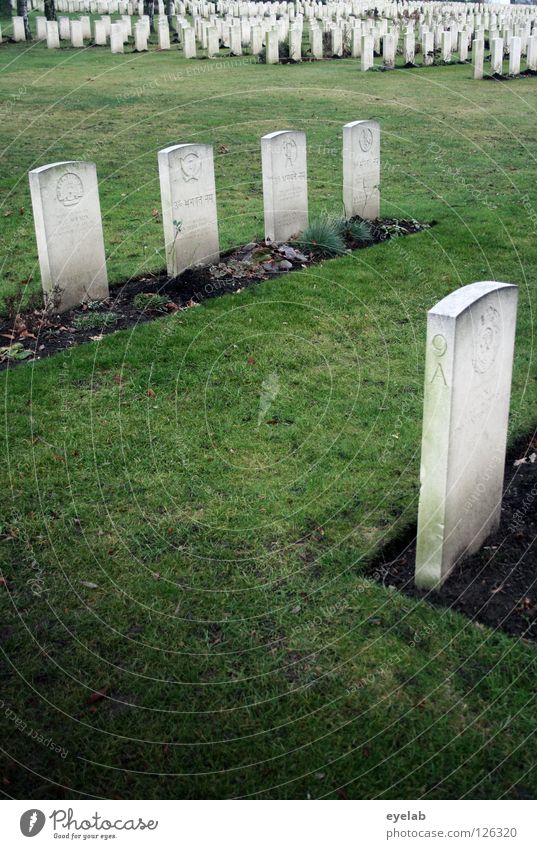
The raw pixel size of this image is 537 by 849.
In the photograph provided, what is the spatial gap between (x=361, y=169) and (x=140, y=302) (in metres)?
4.27

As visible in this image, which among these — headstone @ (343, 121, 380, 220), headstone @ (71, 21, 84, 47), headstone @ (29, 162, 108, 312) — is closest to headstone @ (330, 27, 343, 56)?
headstone @ (71, 21, 84, 47)

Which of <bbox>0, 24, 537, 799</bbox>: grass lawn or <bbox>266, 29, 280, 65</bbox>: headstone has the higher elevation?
<bbox>266, 29, 280, 65</bbox>: headstone

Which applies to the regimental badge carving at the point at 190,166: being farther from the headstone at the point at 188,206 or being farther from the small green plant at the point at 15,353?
the small green plant at the point at 15,353

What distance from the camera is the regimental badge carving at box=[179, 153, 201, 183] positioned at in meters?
10.2

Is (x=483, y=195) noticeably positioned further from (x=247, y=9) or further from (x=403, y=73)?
(x=247, y=9)

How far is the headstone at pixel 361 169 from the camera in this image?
1191cm

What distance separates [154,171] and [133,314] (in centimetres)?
707

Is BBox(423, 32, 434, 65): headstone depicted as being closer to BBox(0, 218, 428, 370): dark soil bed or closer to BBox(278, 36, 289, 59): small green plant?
BBox(278, 36, 289, 59): small green plant

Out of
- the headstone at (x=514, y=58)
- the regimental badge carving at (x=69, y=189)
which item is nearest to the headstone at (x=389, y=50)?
the headstone at (x=514, y=58)

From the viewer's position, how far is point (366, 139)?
12.1 meters

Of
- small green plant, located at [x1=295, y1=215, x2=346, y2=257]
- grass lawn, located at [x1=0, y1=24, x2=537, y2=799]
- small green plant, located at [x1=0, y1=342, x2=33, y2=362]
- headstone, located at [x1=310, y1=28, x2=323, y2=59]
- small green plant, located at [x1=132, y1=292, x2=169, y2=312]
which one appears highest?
headstone, located at [x1=310, y1=28, x2=323, y2=59]

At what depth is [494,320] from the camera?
515cm

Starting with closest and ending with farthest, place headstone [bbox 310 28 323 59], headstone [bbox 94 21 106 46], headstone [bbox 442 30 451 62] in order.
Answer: headstone [bbox 310 28 323 59]
headstone [bbox 442 30 451 62]
headstone [bbox 94 21 106 46]
